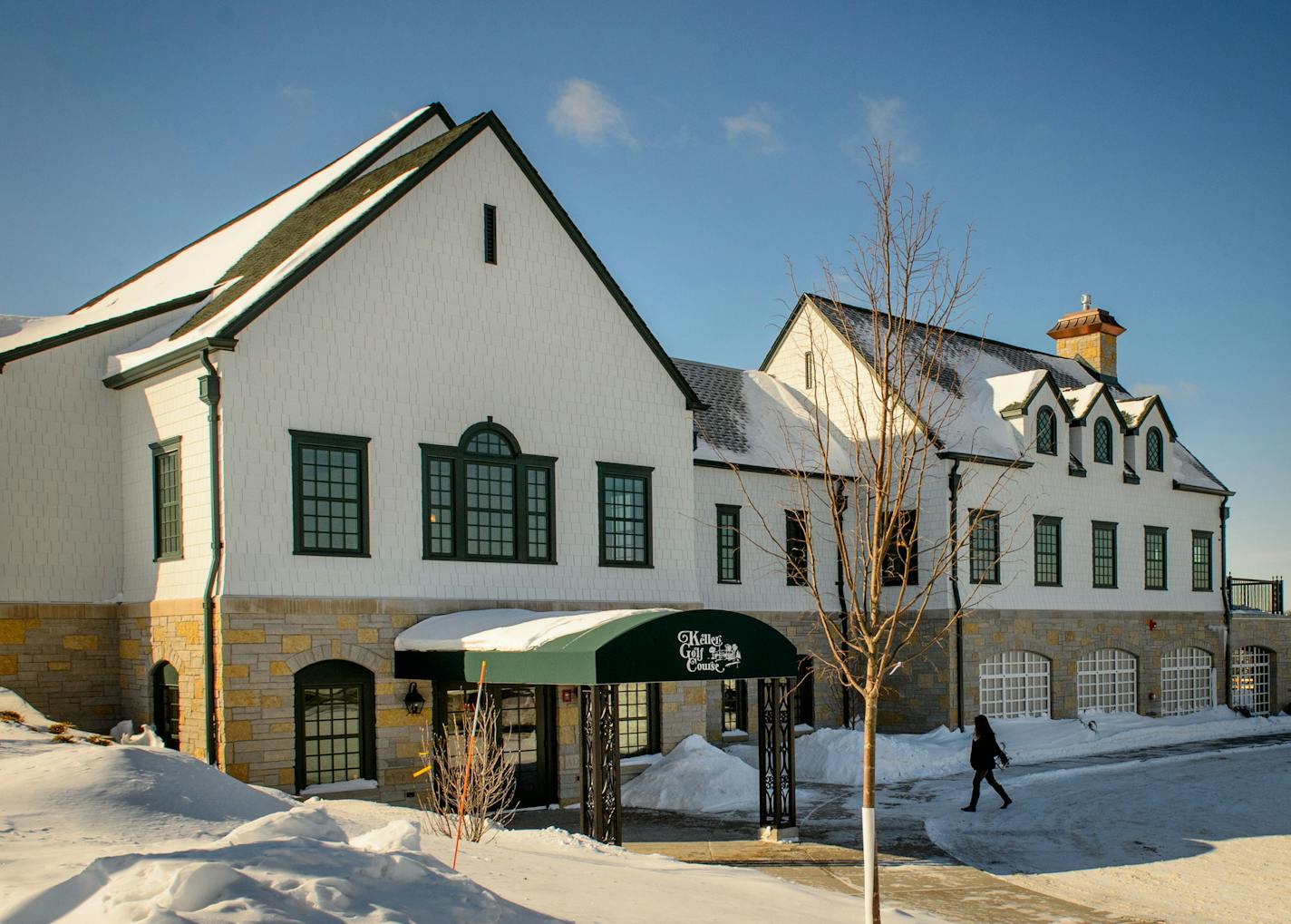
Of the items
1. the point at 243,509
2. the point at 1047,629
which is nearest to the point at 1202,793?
the point at 1047,629

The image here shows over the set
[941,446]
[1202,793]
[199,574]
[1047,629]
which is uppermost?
[941,446]

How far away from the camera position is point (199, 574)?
57.7 ft

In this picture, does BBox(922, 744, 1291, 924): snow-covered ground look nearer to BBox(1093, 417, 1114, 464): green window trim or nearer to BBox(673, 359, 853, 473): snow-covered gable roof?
BBox(673, 359, 853, 473): snow-covered gable roof

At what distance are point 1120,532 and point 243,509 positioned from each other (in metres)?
26.6

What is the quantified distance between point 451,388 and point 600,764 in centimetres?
756

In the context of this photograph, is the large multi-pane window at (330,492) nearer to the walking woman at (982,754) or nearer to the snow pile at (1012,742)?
the snow pile at (1012,742)

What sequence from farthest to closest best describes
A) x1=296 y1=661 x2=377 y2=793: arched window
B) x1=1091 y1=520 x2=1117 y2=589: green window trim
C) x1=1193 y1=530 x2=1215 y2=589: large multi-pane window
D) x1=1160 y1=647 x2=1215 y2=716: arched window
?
x1=1193 y1=530 x2=1215 y2=589: large multi-pane window → x1=1160 y1=647 x2=1215 y2=716: arched window → x1=1091 y1=520 x2=1117 y2=589: green window trim → x1=296 y1=661 x2=377 y2=793: arched window

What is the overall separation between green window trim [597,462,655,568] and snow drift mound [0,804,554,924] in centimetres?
1323

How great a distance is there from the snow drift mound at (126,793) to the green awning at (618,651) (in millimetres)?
4337

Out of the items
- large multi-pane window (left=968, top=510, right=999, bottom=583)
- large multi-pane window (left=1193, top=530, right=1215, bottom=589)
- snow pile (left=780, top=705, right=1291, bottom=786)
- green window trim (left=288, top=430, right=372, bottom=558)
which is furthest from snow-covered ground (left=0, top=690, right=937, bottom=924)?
large multi-pane window (left=1193, top=530, right=1215, bottom=589)

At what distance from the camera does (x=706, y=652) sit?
1667 cm

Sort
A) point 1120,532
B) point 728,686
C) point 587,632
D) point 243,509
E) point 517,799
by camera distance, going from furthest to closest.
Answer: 1. point 1120,532
2. point 728,686
3. point 517,799
4. point 243,509
5. point 587,632

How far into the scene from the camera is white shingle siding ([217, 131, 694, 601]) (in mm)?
17812

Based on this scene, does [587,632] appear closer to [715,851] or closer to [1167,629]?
[715,851]
